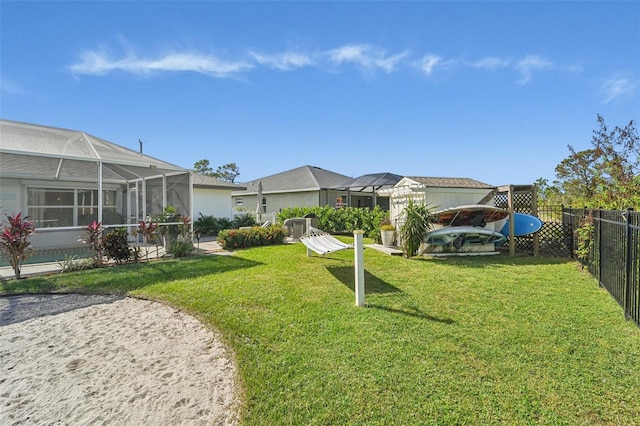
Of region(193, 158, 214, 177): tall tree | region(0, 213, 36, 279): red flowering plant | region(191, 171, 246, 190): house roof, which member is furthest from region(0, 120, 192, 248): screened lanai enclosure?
region(193, 158, 214, 177): tall tree

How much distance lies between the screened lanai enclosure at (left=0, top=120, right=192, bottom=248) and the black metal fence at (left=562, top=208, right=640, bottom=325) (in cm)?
1121

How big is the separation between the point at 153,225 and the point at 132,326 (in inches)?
216

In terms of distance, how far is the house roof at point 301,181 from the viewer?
65.8ft

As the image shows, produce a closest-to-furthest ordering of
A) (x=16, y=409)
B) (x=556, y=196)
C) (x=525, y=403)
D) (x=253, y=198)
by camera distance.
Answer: (x=525, y=403) < (x=16, y=409) < (x=556, y=196) < (x=253, y=198)

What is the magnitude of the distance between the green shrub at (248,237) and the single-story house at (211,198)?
607 cm

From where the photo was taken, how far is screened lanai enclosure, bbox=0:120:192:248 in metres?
8.33

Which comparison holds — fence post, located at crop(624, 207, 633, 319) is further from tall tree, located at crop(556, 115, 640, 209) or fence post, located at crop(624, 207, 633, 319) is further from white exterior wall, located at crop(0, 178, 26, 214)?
white exterior wall, located at crop(0, 178, 26, 214)

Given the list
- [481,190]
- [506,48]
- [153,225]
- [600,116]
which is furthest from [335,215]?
[600,116]

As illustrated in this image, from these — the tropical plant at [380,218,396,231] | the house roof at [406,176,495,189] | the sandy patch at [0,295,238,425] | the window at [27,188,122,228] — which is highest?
the house roof at [406,176,495,189]

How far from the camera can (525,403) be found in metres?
2.40

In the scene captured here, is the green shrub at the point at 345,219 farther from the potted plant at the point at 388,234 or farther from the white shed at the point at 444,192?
the white shed at the point at 444,192

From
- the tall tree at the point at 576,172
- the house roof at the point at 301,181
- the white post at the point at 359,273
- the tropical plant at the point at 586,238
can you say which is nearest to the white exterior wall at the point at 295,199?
the house roof at the point at 301,181

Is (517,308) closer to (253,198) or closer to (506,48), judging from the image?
(506,48)

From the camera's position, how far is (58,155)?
7309mm
